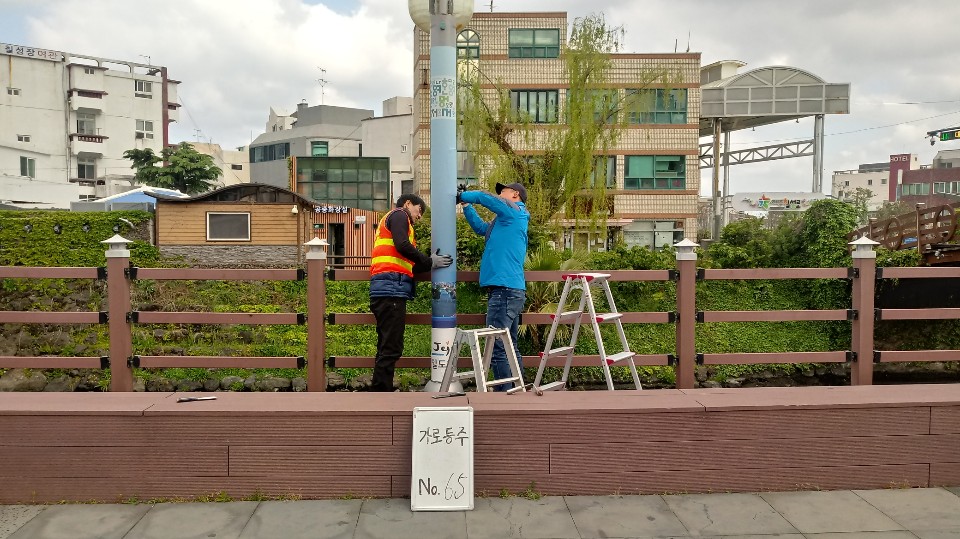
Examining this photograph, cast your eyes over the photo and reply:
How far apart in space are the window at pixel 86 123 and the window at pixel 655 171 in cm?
4594

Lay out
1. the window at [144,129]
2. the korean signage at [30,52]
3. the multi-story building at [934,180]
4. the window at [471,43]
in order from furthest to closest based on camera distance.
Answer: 1. the multi-story building at [934,180]
2. the window at [144,129]
3. the korean signage at [30,52]
4. the window at [471,43]

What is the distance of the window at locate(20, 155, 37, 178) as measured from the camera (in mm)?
49906

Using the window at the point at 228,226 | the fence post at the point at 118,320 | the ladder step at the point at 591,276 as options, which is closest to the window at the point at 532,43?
the window at the point at 228,226

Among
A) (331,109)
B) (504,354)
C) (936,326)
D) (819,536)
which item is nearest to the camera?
(819,536)

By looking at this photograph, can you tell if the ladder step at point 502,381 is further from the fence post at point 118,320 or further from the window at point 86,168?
the window at point 86,168

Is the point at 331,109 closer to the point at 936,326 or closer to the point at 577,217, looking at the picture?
the point at 577,217

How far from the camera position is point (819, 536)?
14.0ft

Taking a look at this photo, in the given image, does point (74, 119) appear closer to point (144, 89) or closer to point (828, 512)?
point (144, 89)

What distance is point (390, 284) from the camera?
247 inches

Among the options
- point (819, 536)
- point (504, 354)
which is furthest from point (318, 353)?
point (819, 536)

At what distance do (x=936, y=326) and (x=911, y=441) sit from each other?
36.5 ft

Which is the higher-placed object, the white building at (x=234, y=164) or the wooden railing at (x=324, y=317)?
the white building at (x=234, y=164)

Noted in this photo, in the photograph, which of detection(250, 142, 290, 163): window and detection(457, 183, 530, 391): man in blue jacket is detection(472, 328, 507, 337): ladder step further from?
detection(250, 142, 290, 163): window

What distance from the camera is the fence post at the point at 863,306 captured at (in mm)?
6535
